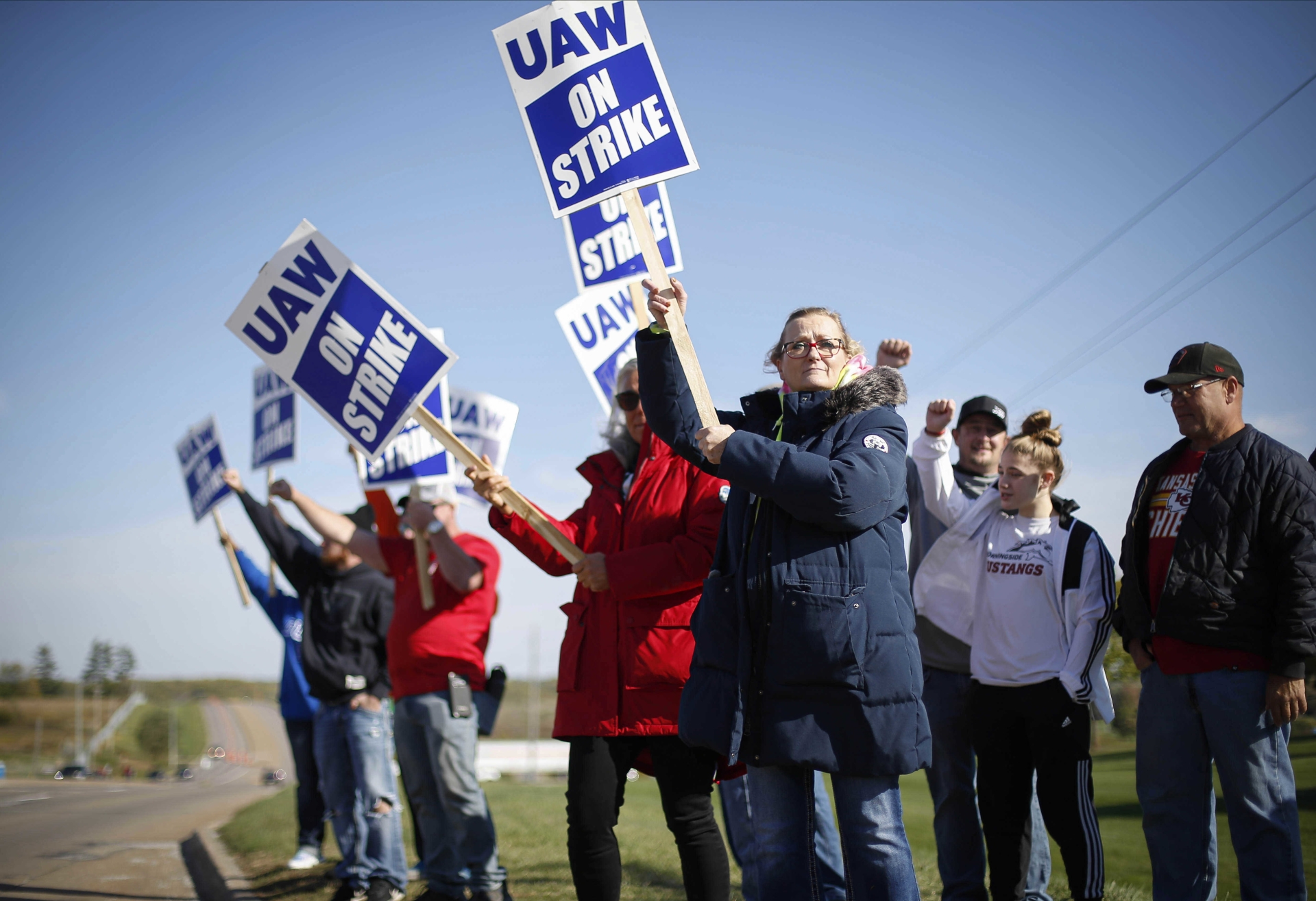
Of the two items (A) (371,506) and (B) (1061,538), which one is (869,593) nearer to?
(B) (1061,538)

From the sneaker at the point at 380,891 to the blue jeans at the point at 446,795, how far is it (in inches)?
7.4

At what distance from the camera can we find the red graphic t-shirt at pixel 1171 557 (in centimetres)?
332

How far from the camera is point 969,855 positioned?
13.5 feet

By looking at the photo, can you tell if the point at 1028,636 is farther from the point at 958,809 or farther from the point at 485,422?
the point at 485,422

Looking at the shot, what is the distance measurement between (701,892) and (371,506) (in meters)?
4.41

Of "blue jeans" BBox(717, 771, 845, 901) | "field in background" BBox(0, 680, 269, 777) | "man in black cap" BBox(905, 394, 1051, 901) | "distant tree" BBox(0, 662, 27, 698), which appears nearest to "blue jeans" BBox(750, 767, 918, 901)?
"blue jeans" BBox(717, 771, 845, 901)

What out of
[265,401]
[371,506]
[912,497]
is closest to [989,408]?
[912,497]

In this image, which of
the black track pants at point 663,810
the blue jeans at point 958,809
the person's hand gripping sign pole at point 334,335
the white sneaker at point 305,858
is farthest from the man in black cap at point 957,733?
the white sneaker at point 305,858

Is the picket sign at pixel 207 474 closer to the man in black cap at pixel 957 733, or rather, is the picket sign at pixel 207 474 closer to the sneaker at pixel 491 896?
the sneaker at pixel 491 896

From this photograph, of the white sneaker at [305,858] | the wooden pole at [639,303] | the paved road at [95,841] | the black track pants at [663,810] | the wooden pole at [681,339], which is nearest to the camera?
the wooden pole at [681,339]

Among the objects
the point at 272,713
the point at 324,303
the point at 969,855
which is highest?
the point at 324,303

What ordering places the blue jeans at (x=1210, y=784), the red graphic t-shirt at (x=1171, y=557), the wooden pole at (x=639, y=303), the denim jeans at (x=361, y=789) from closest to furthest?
the blue jeans at (x=1210, y=784), the red graphic t-shirt at (x=1171, y=557), the wooden pole at (x=639, y=303), the denim jeans at (x=361, y=789)

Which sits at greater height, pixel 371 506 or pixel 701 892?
pixel 371 506

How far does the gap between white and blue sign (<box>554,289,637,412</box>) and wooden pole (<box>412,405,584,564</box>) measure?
1978 millimetres
